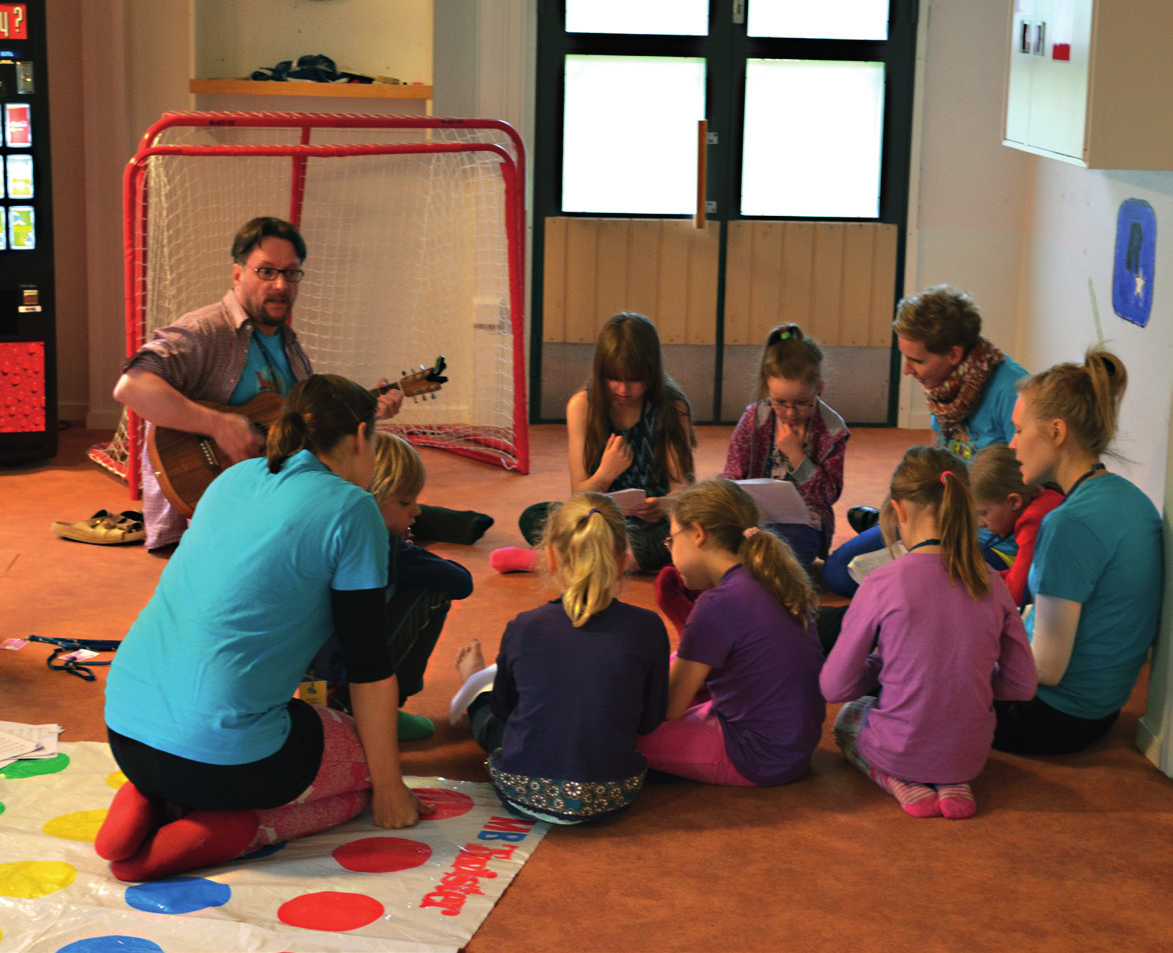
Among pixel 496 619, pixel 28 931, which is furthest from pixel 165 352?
pixel 28 931

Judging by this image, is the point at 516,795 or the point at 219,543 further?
the point at 516,795

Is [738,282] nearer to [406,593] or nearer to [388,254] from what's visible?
[388,254]

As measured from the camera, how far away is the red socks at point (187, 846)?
6.62 feet

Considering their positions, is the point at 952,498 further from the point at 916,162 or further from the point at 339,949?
the point at 916,162

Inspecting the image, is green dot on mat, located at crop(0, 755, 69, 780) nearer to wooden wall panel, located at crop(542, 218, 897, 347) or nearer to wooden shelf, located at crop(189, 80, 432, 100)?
wooden shelf, located at crop(189, 80, 432, 100)

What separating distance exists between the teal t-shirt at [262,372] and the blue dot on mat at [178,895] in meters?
1.91

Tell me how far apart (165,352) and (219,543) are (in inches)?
67.9

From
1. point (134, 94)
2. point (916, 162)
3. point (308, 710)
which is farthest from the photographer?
point (916, 162)

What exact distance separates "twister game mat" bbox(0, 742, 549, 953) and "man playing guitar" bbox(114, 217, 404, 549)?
1.41 m

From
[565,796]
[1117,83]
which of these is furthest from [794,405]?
[565,796]

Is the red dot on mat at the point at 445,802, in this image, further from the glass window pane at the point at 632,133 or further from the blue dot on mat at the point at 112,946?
the glass window pane at the point at 632,133

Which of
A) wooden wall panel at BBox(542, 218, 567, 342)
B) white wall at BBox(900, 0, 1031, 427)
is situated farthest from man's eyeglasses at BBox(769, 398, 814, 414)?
white wall at BBox(900, 0, 1031, 427)

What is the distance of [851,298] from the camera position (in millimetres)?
5695

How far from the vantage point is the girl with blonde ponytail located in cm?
219
